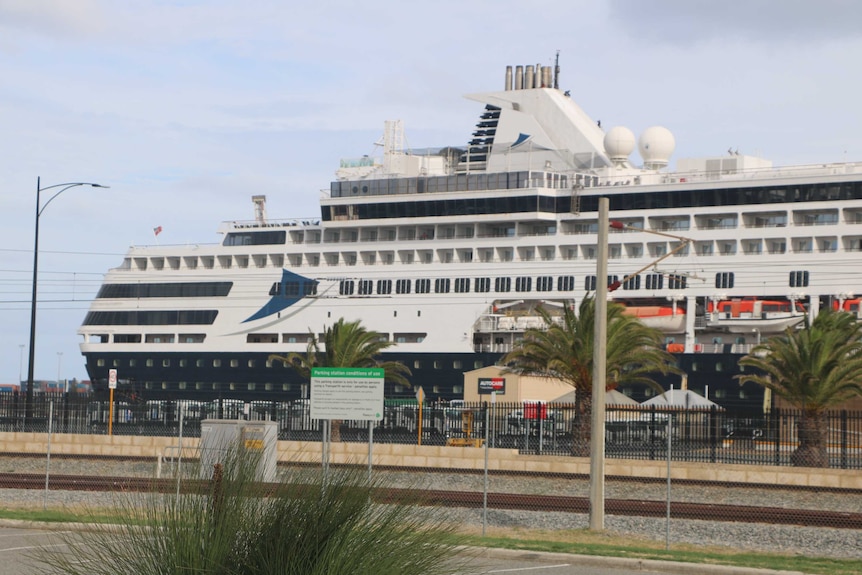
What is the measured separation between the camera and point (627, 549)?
16.5 m

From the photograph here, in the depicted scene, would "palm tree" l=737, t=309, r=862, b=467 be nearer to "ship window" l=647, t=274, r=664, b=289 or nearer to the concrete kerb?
the concrete kerb

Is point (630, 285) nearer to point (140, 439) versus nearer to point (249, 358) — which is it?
point (249, 358)

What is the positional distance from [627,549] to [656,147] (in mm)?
53426

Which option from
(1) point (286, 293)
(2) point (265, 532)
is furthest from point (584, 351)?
(1) point (286, 293)

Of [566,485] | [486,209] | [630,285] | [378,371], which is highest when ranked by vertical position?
[486,209]

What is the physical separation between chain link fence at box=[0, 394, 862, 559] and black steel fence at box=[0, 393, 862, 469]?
0.10 m

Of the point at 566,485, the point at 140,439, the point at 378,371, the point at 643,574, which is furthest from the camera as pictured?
the point at 140,439

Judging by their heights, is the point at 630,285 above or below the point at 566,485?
above

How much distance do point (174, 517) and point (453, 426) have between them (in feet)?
106

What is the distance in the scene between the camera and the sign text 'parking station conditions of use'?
68.1 feet

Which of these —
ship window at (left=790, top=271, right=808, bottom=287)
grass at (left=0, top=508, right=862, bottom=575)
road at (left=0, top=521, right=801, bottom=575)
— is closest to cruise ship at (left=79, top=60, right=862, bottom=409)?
ship window at (left=790, top=271, right=808, bottom=287)

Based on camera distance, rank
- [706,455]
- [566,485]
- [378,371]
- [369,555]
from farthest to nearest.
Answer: [706,455], [566,485], [378,371], [369,555]

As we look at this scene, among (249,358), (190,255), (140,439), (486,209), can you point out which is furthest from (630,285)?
(140,439)

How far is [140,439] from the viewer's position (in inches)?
1307
